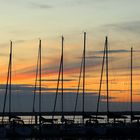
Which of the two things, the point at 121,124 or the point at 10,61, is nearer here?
the point at 121,124

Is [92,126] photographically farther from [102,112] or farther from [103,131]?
[102,112]

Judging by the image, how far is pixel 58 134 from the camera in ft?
264

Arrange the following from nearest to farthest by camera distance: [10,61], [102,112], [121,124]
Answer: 1. [121,124]
2. [10,61]
3. [102,112]

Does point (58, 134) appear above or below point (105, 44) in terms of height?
below

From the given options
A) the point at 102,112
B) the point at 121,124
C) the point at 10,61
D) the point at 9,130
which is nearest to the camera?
the point at 9,130

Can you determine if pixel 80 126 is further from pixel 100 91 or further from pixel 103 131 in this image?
pixel 100 91

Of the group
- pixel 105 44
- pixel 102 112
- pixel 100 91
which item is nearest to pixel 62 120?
pixel 100 91

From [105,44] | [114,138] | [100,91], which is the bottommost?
[114,138]

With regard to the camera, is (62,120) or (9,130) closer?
(9,130)

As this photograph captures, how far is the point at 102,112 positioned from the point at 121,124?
2167cm

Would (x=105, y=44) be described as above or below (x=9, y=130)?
above

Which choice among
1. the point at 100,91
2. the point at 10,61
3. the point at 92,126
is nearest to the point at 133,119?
the point at 100,91

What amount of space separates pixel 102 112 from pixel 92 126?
82.6 feet

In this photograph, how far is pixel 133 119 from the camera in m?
92.8
